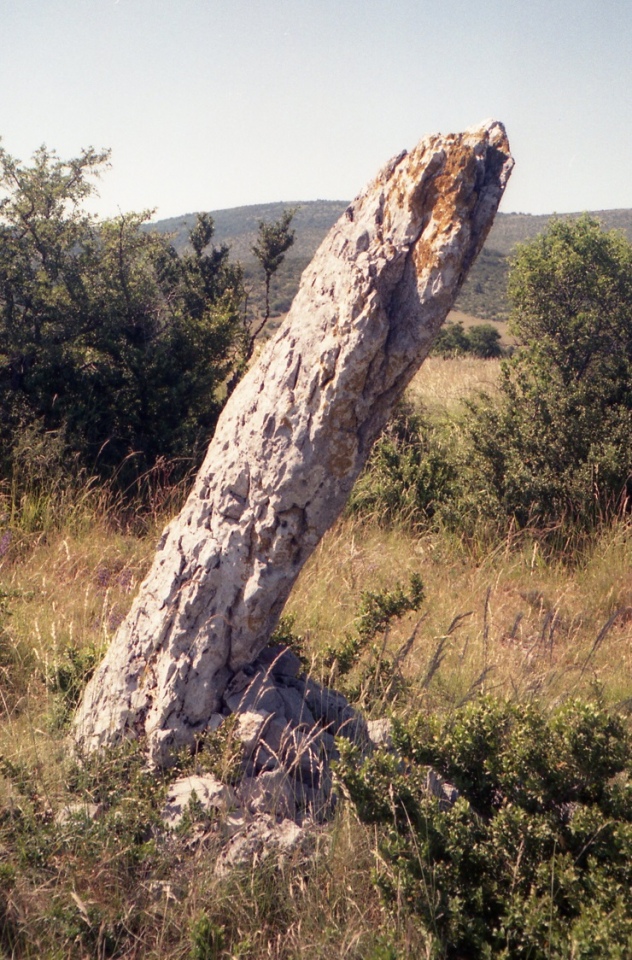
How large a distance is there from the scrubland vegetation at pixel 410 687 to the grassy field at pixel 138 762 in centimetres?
1

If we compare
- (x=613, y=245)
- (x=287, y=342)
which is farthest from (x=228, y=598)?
(x=613, y=245)

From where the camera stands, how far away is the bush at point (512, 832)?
2.08m

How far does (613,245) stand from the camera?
846 cm

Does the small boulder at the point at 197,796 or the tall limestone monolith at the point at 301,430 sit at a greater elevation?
the tall limestone monolith at the point at 301,430

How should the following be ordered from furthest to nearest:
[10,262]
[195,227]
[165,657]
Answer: [195,227]
[10,262]
[165,657]

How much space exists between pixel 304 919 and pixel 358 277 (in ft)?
6.86

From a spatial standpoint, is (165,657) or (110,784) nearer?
(110,784)

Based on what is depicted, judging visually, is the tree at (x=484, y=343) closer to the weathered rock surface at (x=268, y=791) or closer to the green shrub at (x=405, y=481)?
the green shrub at (x=405, y=481)

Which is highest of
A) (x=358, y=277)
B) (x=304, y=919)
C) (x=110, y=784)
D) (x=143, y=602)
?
(x=358, y=277)

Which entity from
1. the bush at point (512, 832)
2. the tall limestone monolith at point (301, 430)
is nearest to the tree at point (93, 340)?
the tall limestone monolith at point (301, 430)

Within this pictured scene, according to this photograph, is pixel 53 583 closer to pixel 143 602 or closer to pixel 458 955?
pixel 143 602

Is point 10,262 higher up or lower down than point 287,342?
higher up

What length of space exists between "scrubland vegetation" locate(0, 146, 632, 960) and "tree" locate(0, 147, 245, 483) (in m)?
0.07

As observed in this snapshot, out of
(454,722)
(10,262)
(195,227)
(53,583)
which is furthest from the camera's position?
(195,227)
